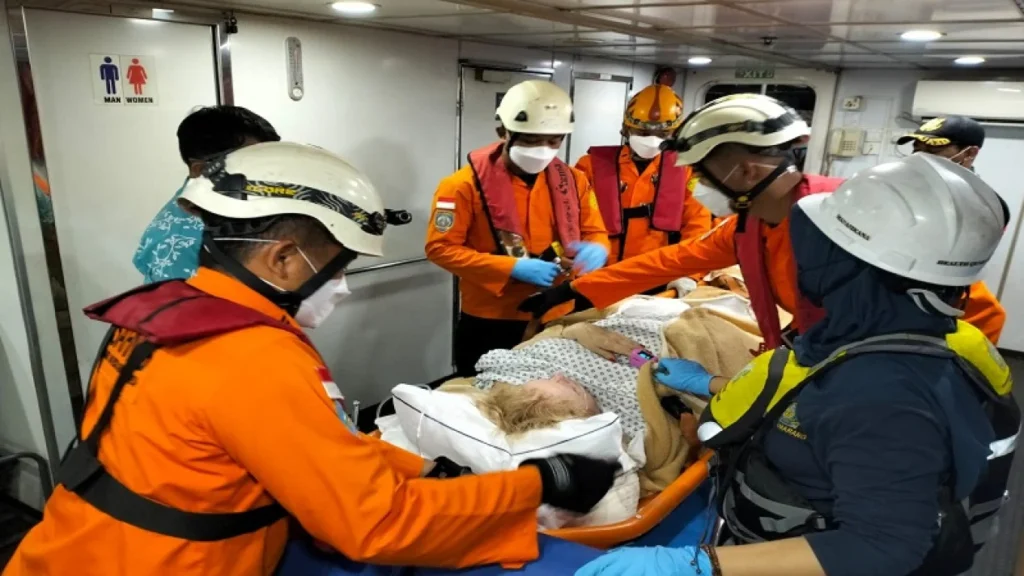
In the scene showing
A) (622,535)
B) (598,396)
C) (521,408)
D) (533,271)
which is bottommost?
(622,535)

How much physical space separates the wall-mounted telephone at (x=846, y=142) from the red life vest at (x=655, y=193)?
257cm

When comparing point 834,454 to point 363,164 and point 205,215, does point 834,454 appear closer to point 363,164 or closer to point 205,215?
point 205,215

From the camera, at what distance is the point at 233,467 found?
1116 millimetres

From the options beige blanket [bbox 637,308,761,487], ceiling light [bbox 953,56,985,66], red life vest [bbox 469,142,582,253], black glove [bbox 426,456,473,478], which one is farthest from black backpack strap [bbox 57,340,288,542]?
ceiling light [bbox 953,56,985,66]

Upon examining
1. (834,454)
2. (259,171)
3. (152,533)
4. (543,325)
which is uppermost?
(259,171)

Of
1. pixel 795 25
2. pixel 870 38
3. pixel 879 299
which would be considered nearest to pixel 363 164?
pixel 795 25

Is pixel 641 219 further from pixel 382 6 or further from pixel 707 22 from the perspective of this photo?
pixel 382 6

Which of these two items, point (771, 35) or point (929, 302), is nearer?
point (929, 302)

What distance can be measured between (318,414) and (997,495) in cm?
128

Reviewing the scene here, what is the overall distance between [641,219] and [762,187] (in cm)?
179

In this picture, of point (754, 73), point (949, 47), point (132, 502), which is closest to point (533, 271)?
point (132, 502)

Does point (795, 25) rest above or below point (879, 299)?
above

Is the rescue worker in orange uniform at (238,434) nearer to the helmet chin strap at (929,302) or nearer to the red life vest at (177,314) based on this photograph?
the red life vest at (177,314)

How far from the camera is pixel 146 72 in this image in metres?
2.61
